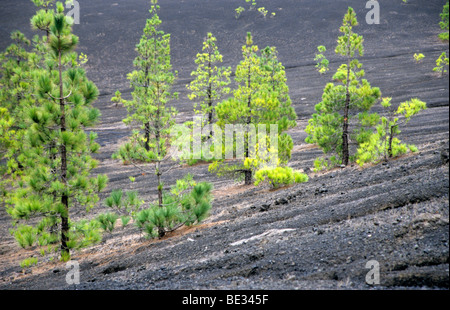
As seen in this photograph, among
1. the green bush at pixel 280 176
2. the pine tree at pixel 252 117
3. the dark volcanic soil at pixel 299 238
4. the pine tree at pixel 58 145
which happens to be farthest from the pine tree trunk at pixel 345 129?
the pine tree at pixel 58 145

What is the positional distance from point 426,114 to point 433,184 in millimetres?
19401

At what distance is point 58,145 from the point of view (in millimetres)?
8766

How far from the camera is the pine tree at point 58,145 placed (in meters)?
8.13

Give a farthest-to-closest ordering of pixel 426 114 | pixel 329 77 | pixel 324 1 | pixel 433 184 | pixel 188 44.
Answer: pixel 324 1
pixel 188 44
pixel 329 77
pixel 426 114
pixel 433 184

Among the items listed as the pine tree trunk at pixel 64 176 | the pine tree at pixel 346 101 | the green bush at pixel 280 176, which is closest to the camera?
the pine tree trunk at pixel 64 176

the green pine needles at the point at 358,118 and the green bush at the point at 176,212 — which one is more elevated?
the green pine needles at the point at 358,118

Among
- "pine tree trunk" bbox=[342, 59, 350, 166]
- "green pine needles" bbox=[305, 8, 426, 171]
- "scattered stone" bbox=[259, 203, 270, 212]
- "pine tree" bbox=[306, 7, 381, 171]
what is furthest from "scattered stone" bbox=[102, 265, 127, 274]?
→ "pine tree trunk" bbox=[342, 59, 350, 166]

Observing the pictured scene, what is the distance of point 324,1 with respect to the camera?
65.6 m

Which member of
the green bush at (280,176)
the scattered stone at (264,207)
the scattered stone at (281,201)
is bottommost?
the scattered stone at (264,207)

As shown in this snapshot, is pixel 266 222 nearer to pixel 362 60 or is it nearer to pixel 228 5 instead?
pixel 362 60

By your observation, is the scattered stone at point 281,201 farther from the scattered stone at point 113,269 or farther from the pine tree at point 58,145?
the pine tree at point 58,145

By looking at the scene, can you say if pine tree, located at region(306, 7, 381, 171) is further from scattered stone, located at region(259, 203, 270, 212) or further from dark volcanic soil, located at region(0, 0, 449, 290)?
scattered stone, located at region(259, 203, 270, 212)
